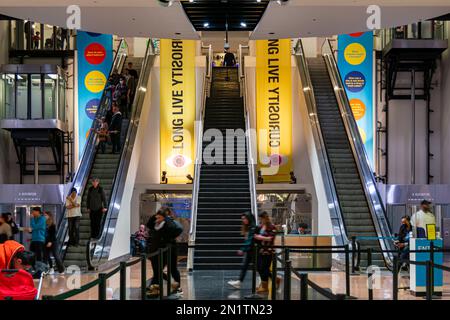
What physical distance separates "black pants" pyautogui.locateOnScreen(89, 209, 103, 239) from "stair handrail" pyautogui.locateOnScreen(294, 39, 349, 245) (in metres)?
5.12

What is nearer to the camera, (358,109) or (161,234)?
(161,234)

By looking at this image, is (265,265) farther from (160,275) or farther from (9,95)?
(9,95)

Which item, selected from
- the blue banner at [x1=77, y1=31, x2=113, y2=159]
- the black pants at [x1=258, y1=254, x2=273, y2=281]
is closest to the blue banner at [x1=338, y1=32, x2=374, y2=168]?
the blue banner at [x1=77, y1=31, x2=113, y2=159]

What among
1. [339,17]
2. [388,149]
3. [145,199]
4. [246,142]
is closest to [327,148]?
[246,142]

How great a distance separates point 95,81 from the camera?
25.0 metres

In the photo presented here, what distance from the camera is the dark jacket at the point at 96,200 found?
15523mm

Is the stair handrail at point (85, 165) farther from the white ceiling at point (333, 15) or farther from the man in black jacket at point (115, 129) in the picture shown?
the white ceiling at point (333, 15)

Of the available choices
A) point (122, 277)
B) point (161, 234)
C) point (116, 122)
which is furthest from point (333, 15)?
point (122, 277)

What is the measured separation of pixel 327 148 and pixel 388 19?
4.28 m

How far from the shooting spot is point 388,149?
2528 cm

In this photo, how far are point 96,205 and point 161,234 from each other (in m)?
4.55
